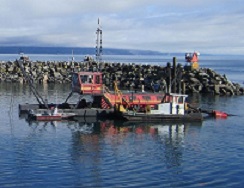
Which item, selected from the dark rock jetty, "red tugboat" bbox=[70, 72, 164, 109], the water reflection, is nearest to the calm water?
the water reflection

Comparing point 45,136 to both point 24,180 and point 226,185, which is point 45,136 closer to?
point 24,180

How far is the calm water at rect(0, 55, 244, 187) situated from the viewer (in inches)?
1238

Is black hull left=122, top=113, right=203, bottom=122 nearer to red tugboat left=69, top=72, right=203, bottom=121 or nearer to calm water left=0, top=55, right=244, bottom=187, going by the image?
red tugboat left=69, top=72, right=203, bottom=121

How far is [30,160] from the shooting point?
35781 mm

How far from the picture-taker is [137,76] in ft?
338

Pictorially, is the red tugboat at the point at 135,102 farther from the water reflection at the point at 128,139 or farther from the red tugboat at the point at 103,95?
the water reflection at the point at 128,139

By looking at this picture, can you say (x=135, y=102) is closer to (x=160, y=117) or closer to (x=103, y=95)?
(x=103, y=95)

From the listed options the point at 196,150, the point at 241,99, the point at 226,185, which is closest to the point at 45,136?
the point at 196,150

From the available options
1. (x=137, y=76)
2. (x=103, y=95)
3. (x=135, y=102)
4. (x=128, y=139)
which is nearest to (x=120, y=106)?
(x=103, y=95)

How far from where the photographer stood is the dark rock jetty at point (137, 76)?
A: 90.9 m

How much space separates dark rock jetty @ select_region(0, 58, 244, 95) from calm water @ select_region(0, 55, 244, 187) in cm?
3114

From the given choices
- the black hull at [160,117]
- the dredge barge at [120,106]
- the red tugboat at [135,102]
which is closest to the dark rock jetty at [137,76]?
the red tugboat at [135,102]

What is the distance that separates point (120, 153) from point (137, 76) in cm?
6503

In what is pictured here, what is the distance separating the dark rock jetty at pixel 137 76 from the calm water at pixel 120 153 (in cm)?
3114
